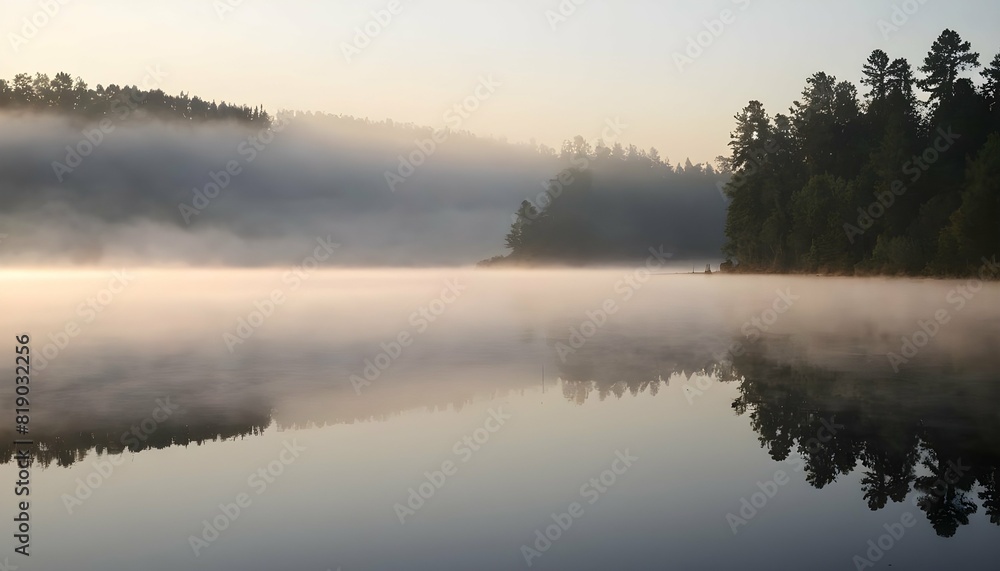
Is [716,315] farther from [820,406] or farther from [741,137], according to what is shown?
[741,137]

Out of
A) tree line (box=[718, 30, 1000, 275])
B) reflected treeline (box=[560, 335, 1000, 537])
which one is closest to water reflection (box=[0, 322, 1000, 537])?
reflected treeline (box=[560, 335, 1000, 537])

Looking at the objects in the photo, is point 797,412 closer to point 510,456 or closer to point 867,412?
point 867,412

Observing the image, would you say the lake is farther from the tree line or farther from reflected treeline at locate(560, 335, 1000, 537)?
the tree line

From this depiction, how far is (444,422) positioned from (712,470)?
7090 mm

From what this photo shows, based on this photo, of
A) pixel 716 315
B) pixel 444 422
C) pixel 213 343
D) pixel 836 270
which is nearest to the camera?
pixel 444 422

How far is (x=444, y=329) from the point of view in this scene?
1710 inches

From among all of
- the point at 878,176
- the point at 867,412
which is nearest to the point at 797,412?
the point at 867,412

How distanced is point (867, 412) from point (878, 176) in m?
96.5

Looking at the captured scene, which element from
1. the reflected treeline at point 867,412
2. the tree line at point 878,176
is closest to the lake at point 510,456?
the reflected treeline at point 867,412

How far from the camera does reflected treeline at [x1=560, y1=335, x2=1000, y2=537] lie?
13.6 metres

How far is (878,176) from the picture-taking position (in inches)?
4149

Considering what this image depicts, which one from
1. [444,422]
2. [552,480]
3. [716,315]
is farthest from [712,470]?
[716,315]

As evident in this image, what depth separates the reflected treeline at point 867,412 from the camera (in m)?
13.6

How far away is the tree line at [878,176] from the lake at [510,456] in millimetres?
60111
